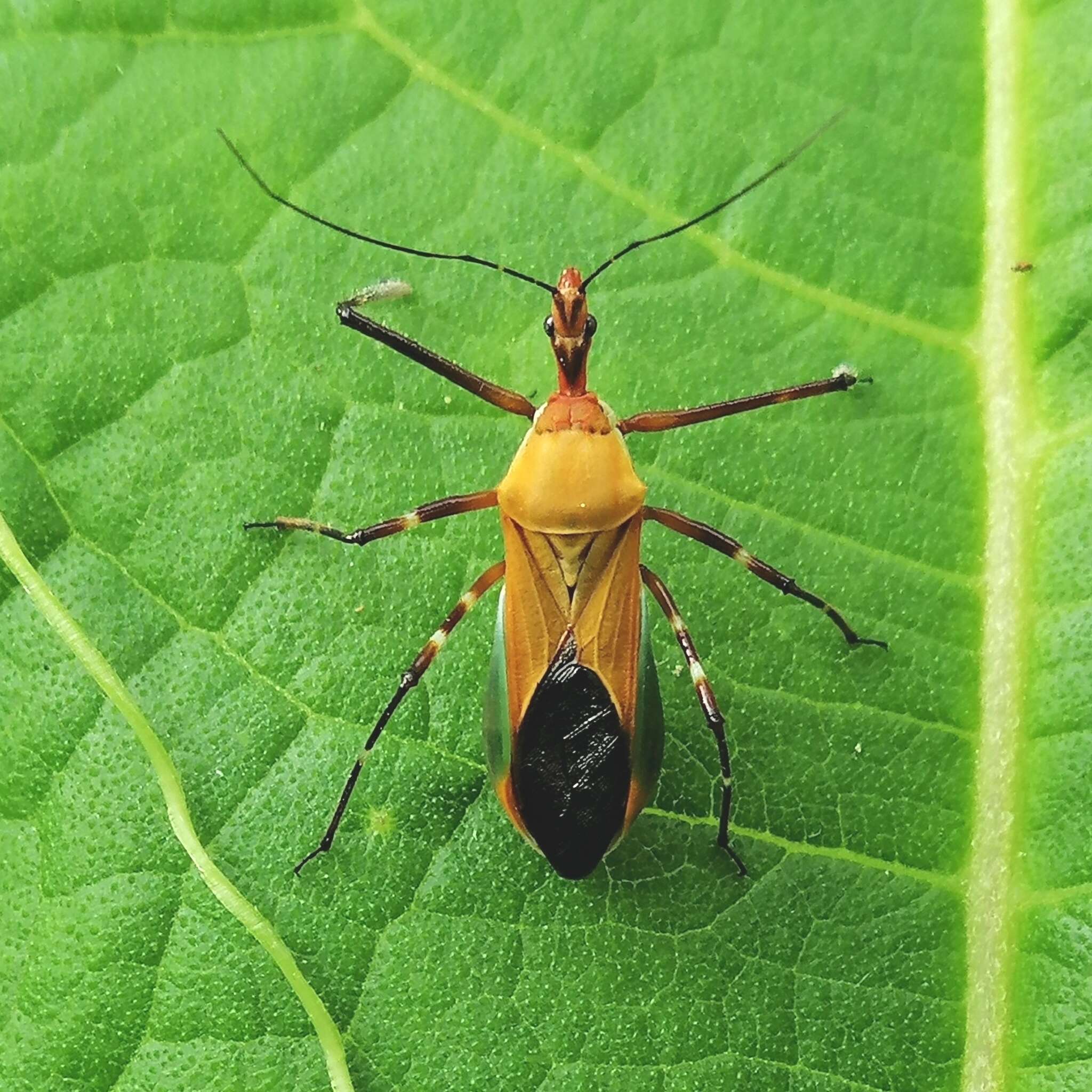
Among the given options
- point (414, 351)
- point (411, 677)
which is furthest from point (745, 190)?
point (411, 677)

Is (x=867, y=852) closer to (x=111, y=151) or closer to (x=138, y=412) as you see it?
(x=138, y=412)

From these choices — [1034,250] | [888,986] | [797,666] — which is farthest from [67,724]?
[1034,250]

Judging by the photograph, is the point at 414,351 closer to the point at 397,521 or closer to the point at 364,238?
the point at 364,238

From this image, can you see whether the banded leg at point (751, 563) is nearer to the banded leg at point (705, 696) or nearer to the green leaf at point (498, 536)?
the green leaf at point (498, 536)

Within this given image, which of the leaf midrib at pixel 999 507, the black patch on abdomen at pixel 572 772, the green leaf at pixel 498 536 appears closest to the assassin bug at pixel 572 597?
the black patch on abdomen at pixel 572 772

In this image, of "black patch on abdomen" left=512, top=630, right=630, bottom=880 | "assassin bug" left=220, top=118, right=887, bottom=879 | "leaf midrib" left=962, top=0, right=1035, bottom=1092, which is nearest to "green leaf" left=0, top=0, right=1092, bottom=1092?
"leaf midrib" left=962, top=0, right=1035, bottom=1092

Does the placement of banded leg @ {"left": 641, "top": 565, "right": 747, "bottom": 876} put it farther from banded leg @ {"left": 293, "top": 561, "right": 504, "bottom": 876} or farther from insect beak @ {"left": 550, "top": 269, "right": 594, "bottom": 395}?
insect beak @ {"left": 550, "top": 269, "right": 594, "bottom": 395}
